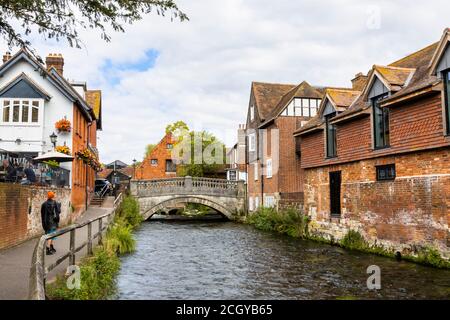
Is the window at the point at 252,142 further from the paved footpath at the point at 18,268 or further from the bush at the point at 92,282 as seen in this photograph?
the bush at the point at 92,282

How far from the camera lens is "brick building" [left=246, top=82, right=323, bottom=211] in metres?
28.3

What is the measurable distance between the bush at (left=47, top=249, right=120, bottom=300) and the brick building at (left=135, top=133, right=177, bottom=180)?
37470 mm

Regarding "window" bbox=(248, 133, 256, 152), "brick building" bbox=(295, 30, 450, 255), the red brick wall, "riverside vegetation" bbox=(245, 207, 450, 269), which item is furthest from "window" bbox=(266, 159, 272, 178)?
the red brick wall

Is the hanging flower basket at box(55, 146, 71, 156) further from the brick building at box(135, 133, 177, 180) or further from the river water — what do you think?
the brick building at box(135, 133, 177, 180)

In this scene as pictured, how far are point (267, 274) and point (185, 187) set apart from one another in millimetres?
21678

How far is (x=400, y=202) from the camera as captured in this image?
44.6ft

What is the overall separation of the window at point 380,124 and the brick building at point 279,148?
10.3 metres

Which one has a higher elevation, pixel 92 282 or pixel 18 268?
pixel 18 268

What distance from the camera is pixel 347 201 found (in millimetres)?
16906

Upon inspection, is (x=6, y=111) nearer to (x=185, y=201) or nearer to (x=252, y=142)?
(x=185, y=201)

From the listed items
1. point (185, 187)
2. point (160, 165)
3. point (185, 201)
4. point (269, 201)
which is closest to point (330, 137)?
point (269, 201)
